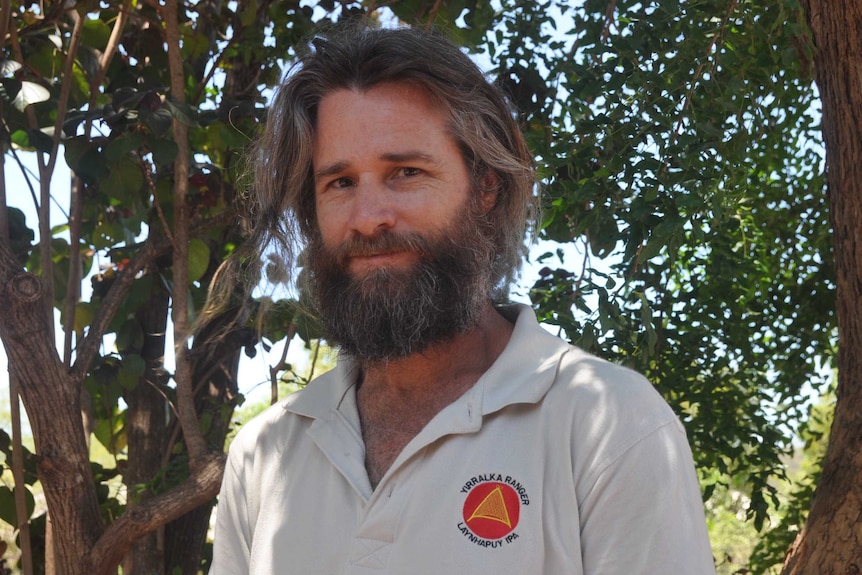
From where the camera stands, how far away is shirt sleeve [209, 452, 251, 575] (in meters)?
1.95

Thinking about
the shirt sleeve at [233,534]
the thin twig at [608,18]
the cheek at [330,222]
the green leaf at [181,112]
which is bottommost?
the shirt sleeve at [233,534]

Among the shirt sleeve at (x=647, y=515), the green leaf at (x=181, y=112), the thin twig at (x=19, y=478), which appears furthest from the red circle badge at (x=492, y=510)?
the thin twig at (x=19, y=478)

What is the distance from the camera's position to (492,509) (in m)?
1.58

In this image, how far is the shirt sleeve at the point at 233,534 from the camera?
6.40 feet

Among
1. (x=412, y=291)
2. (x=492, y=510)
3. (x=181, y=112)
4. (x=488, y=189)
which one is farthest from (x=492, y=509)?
(x=181, y=112)

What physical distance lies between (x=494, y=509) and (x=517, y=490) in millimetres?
44

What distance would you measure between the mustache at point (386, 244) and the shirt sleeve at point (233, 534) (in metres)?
0.49

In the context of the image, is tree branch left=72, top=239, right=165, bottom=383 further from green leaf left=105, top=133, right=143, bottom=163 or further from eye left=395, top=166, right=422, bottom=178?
eye left=395, top=166, right=422, bottom=178

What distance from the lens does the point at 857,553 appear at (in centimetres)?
270

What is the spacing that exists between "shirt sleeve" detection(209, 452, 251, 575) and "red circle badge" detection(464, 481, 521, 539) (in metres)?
0.54

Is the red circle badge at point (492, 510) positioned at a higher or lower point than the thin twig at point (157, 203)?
lower

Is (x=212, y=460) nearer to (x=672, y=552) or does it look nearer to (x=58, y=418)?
(x=58, y=418)

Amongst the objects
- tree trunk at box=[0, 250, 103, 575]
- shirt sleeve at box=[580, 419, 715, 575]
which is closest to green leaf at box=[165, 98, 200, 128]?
tree trunk at box=[0, 250, 103, 575]

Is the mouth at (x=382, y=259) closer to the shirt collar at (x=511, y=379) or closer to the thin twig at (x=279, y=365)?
the shirt collar at (x=511, y=379)
